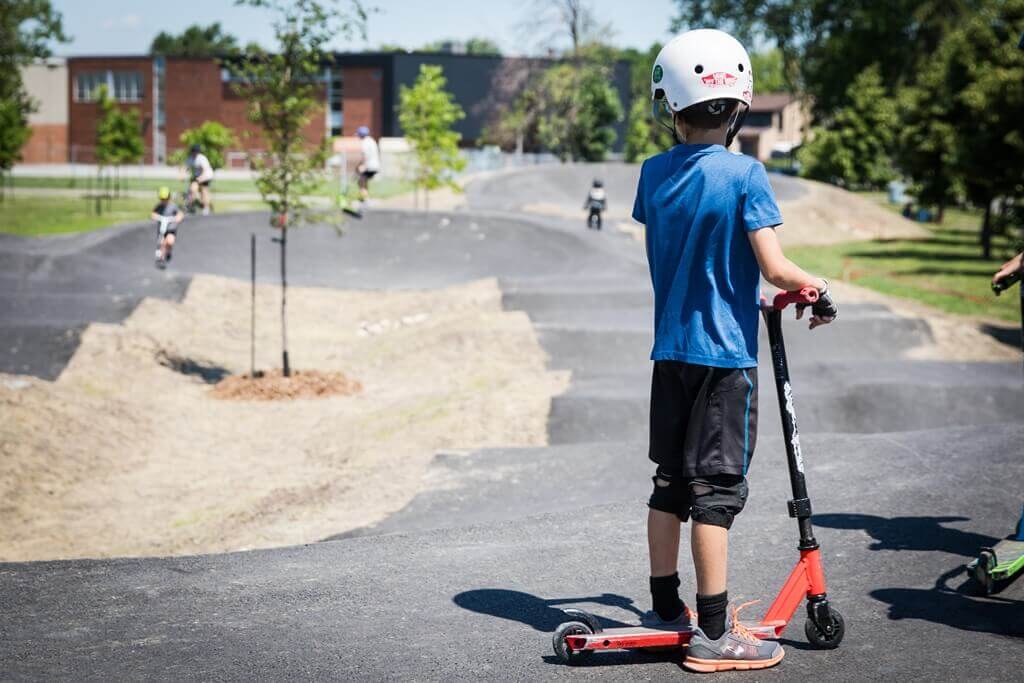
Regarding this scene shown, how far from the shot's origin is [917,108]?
36312 millimetres

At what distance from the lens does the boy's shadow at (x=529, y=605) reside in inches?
178

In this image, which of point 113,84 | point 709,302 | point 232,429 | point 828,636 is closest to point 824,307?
point 709,302

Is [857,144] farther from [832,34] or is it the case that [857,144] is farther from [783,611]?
[783,611]

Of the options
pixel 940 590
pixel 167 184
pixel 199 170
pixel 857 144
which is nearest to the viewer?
pixel 940 590

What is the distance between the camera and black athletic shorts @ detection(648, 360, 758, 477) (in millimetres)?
3734

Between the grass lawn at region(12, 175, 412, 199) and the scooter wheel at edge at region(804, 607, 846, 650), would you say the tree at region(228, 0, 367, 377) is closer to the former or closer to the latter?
the scooter wheel at edge at region(804, 607, 846, 650)

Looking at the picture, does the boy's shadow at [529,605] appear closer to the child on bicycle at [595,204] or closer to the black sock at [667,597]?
the black sock at [667,597]

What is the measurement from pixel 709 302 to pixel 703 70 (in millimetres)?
807

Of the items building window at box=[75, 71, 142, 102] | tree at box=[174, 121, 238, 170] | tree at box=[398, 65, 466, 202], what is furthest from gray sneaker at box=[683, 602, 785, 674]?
building window at box=[75, 71, 142, 102]

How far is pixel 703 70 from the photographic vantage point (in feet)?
12.2

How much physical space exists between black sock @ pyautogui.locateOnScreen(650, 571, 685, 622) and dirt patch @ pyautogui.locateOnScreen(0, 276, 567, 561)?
182 inches

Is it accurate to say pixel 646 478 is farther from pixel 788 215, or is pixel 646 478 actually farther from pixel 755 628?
pixel 788 215

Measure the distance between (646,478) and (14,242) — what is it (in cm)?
1994

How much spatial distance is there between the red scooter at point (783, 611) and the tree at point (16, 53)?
3986 centimetres
